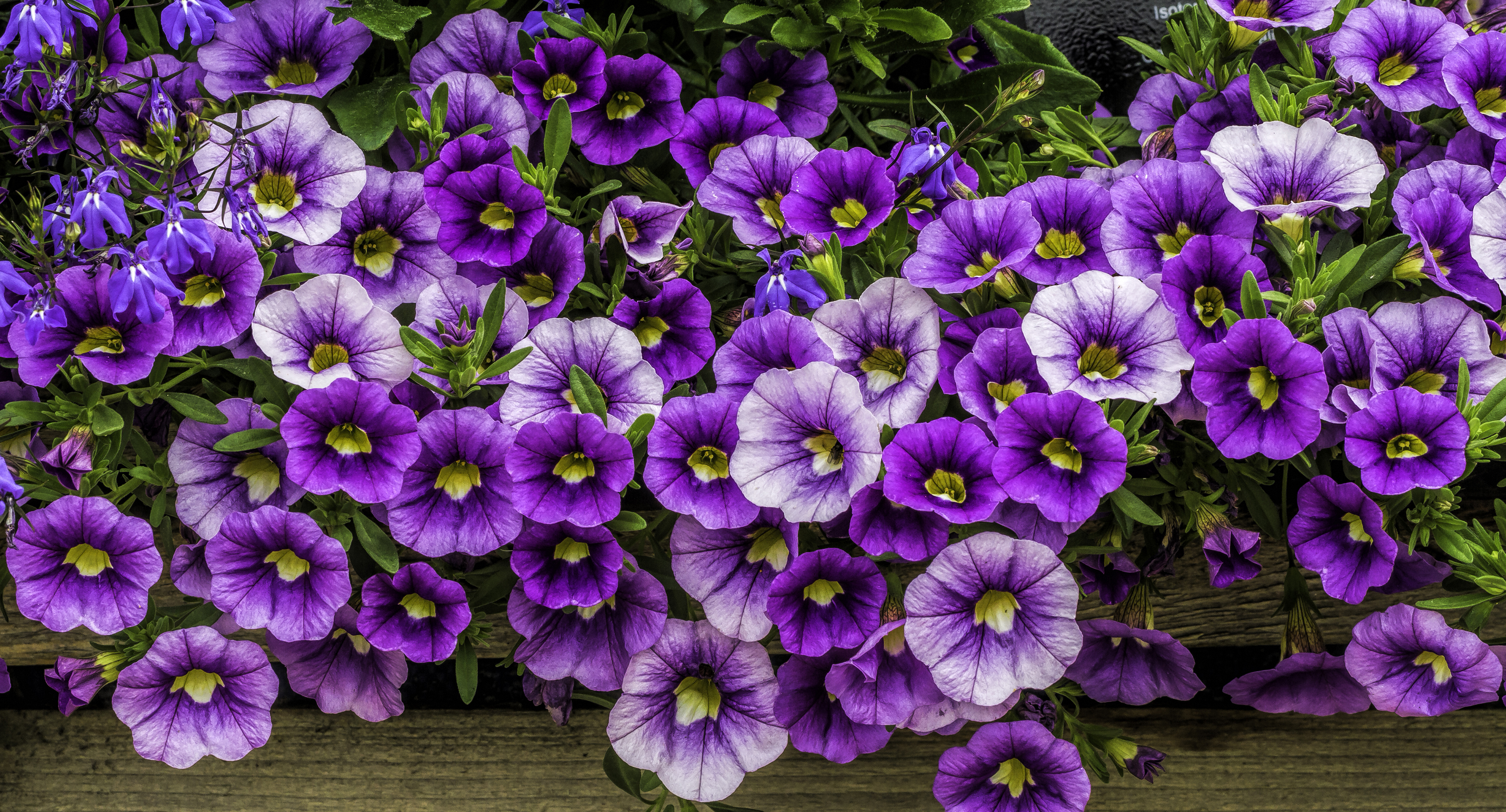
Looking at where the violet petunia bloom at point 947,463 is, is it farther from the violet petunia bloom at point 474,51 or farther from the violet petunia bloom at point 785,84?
the violet petunia bloom at point 474,51

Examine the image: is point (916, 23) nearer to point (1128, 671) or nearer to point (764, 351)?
point (764, 351)

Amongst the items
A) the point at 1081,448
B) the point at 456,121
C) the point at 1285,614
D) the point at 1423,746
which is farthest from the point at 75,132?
the point at 1423,746

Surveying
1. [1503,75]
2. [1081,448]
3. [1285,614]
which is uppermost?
[1503,75]

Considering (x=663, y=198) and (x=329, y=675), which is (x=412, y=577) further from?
(x=663, y=198)

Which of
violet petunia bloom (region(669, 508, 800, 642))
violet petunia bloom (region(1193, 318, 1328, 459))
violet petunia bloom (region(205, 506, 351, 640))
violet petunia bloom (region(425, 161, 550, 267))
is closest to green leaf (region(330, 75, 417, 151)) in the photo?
violet petunia bloom (region(425, 161, 550, 267))

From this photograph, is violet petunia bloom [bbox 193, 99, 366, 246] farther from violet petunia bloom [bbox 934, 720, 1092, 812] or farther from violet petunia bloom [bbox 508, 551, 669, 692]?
violet petunia bloom [bbox 934, 720, 1092, 812]

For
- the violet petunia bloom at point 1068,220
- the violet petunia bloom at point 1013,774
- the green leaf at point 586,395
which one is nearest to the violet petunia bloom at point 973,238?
the violet petunia bloom at point 1068,220

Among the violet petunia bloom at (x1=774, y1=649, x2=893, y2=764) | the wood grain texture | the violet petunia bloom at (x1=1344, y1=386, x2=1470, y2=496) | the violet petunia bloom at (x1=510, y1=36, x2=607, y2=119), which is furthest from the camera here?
the wood grain texture
